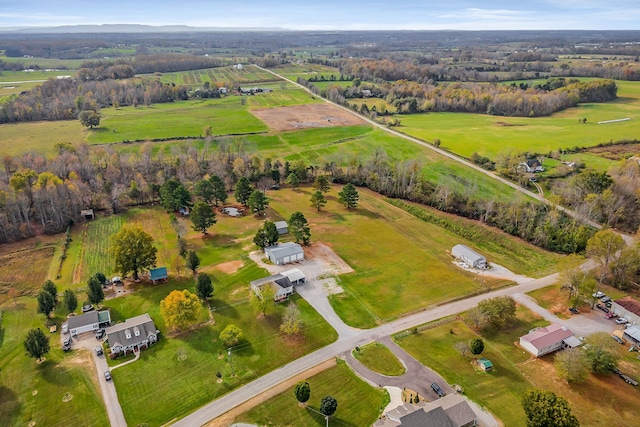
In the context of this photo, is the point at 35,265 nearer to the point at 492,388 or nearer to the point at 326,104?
the point at 492,388

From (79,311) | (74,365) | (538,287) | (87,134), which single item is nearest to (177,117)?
(87,134)

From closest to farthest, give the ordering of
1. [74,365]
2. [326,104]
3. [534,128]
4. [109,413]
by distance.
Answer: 1. [109,413]
2. [74,365]
3. [534,128]
4. [326,104]

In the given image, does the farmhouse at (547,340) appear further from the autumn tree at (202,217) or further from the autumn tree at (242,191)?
the autumn tree at (242,191)

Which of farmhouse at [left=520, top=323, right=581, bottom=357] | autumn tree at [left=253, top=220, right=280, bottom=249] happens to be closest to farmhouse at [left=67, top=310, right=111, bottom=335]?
autumn tree at [left=253, top=220, right=280, bottom=249]

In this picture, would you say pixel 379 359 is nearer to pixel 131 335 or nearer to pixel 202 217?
pixel 131 335

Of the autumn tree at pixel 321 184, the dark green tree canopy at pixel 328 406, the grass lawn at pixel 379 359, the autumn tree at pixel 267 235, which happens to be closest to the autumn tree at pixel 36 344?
the dark green tree canopy at pixel 328 406
